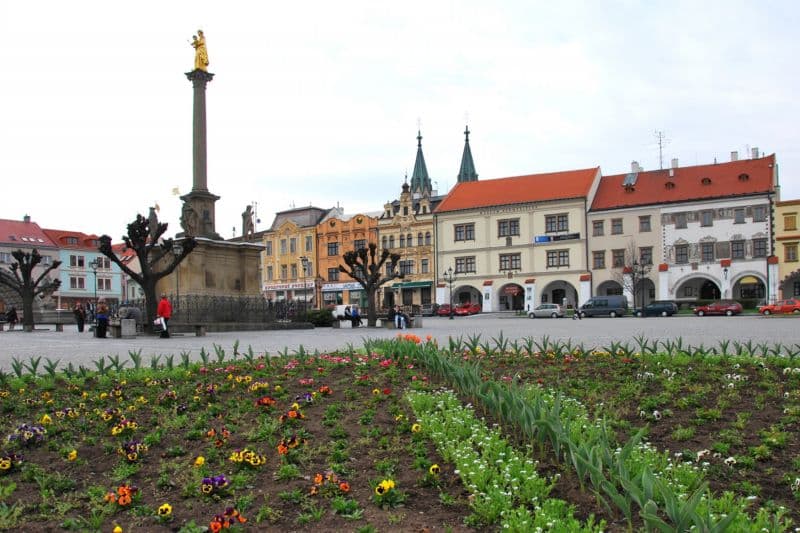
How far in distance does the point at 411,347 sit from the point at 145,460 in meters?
5.08

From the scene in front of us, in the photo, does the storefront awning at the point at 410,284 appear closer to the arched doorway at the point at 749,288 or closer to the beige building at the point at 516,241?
the beige building at the point at 516,241

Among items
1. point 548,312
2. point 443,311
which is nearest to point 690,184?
point 548,312

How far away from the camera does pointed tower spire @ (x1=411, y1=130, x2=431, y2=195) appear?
9900 centimetres

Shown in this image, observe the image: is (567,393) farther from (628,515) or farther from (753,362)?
(628,515)

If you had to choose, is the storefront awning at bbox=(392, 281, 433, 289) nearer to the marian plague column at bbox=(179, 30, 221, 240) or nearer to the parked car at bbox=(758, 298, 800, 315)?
the parked car at bbox=(758, 298, 800, 315)

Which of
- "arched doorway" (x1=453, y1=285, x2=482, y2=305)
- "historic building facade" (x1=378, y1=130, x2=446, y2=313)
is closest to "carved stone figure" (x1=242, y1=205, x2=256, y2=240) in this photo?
"arched doorway" (x1=453, y1=285, x2=482, y2=305)

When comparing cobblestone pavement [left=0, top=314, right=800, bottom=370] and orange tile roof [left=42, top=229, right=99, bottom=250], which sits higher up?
orange tile roof [left=42, top=229, right=99, bottom=250]

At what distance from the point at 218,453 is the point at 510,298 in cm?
6951

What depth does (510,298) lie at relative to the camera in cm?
7438

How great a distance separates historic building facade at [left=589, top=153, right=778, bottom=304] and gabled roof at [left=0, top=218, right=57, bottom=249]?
220ft

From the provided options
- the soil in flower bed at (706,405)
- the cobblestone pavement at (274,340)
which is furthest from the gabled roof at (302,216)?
the soil in flower bed at (706,405)

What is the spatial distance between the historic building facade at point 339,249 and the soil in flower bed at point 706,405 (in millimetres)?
73104

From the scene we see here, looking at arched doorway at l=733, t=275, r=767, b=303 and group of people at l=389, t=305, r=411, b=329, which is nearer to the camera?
group of people at l=389, t=305, r=411, b=329

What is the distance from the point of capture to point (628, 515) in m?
3.95
